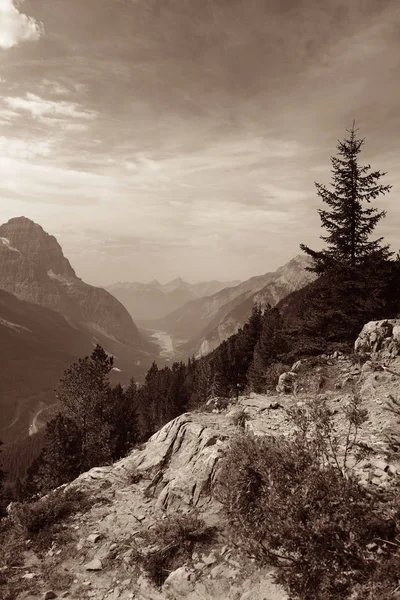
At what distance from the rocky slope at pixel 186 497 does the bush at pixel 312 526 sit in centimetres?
112

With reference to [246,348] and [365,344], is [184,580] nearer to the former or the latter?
[365,344]

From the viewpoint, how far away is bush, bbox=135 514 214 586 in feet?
32.7

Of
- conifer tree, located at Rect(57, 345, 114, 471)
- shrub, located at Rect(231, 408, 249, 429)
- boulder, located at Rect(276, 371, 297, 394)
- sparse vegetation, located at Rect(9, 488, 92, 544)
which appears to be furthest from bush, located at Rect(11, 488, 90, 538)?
conifer tree, located at Rect(57, 345, 114, 471)

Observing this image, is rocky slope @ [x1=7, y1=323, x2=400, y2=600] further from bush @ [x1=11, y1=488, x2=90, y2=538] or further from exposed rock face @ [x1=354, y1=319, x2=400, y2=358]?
bush @ [x1=11, y1=488, x2=90, y2=538]

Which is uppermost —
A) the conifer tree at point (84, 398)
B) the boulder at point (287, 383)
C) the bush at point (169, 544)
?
the boulder at point (287, 383)

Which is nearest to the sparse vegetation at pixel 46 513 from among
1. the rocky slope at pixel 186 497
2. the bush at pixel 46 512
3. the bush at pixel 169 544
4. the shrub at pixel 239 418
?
the bush at pixel 46 512

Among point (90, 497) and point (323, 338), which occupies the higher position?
point (323, 338)

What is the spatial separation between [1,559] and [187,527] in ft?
22.0

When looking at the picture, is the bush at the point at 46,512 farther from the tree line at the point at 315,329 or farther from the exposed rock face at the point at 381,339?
the exposed rock face at the point at 381,339

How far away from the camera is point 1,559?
11539 millimetres

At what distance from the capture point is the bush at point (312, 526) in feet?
23.3

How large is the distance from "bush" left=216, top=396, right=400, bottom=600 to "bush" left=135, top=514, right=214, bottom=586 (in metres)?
2.69

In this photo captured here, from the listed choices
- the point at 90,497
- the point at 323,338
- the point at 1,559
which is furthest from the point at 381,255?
the point at 1,559

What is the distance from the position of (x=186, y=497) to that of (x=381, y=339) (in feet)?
49.1
